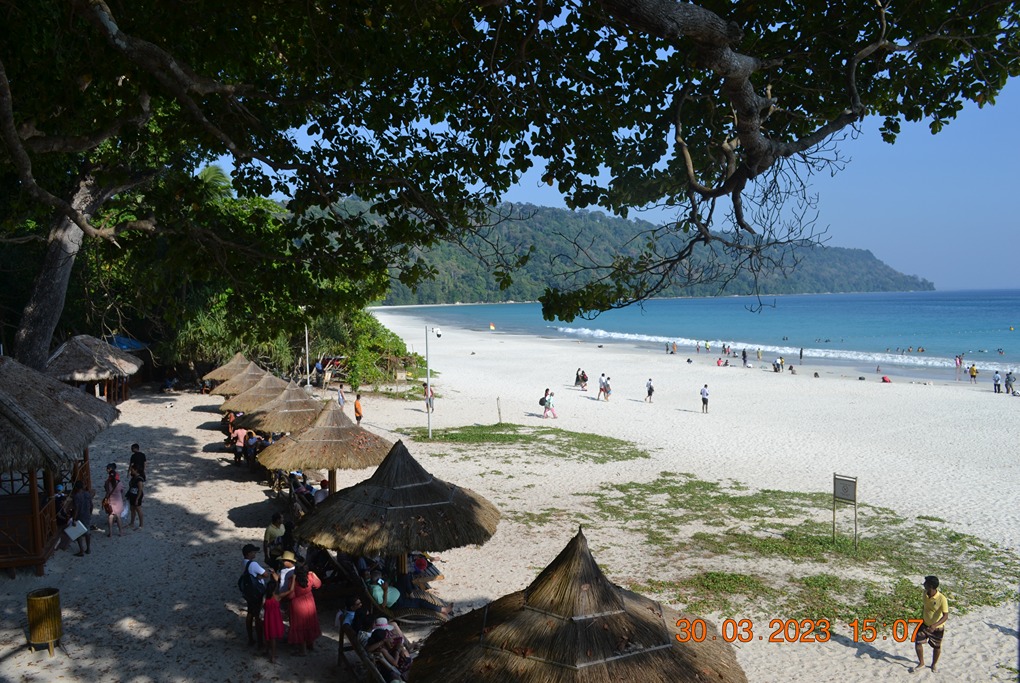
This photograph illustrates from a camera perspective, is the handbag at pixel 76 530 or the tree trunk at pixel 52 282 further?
the tree trunk at pixel 52 282

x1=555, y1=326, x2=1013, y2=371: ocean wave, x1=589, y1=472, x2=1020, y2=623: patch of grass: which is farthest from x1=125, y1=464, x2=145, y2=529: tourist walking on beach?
x1=555, y1=326, x2=1013, y2=371: ocean wave

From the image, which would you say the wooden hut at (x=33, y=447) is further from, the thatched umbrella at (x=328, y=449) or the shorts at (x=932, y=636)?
the shorts at (x=932, y=636)

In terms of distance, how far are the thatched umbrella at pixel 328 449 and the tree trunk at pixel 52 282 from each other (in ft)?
12.8

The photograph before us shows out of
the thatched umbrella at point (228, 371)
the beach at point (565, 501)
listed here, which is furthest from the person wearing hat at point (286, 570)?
the thatched umbrella at point (228, 371)

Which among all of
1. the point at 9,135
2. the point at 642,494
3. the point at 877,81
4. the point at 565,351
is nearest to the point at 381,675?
the point at 9,135

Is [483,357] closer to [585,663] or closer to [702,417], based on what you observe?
[702,417]

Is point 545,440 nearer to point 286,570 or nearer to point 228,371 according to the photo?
point 228,371

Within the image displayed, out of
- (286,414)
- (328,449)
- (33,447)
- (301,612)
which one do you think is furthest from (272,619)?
(286,414)

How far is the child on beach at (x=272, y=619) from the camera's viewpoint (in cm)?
732

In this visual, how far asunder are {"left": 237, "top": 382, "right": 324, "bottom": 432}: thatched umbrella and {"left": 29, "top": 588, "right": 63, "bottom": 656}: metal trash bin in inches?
249

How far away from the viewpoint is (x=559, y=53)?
6129 mm

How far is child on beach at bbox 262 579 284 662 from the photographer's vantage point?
24.0 feet

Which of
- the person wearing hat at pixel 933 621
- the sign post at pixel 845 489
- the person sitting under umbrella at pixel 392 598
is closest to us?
the person wearing hat at pixel 933 621

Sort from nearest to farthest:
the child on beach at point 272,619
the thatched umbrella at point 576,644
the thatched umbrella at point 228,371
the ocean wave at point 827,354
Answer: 1. the thatched umbrella at point 576,644
2. the child on beach at point 272,619
3. the thatched umbrella at point 228,371
4. the ocean wave at point 827,354
